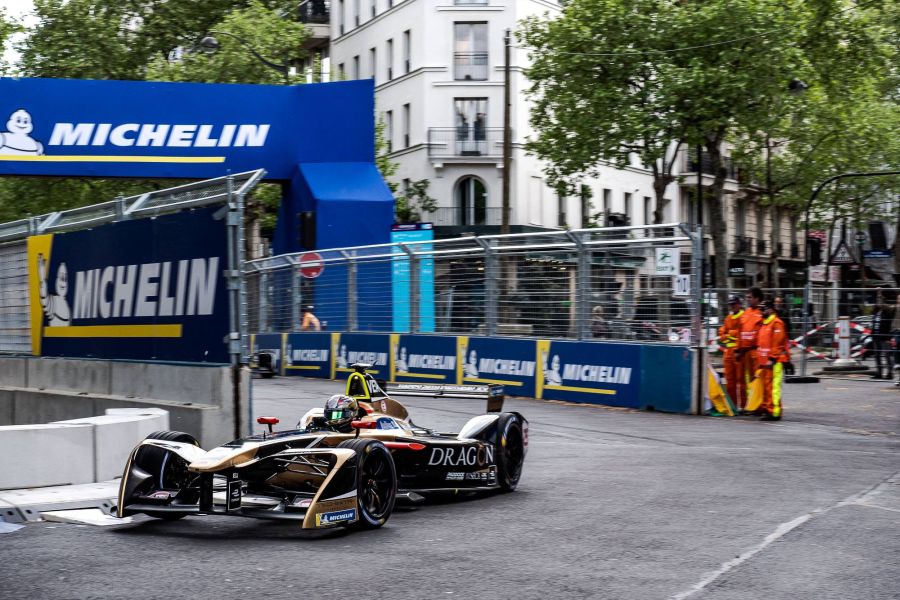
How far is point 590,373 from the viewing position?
18.4m

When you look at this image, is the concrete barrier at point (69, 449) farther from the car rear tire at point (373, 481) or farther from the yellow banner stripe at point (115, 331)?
the car rear tire at point (373, 481)

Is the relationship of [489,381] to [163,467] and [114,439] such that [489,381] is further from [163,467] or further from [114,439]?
[163,467]

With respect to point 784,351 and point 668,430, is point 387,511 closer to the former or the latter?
point 668,430

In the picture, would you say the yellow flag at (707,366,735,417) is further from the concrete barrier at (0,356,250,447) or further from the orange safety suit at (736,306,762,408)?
the concrete barrier at (0,356,250,447)

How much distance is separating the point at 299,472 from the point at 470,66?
47599 mm

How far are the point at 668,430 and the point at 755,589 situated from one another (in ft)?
28.9

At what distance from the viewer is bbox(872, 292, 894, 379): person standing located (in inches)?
980

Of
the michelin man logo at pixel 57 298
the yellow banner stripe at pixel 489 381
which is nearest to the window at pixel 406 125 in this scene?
the yellow banner stripe at pixel 489 381

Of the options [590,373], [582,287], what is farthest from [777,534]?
[582,287]

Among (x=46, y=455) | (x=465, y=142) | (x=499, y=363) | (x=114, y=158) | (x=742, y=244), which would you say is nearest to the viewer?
(x=46, y=455)

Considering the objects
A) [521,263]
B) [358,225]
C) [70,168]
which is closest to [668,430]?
[521,263]

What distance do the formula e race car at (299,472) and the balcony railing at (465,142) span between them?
1787 inches

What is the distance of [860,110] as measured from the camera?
54.4 m

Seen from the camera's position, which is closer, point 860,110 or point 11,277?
point 11,277
